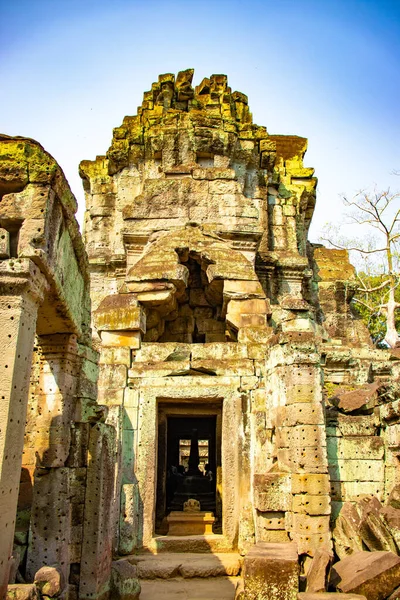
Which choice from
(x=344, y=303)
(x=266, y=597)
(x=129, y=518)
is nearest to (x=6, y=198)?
(x=266, y=597)

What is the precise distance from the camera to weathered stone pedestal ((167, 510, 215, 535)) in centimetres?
934

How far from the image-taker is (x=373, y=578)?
5.60 m

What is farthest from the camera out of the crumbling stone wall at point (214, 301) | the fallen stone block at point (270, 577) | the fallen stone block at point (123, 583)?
the crumbling stone wall at point (214, 301)

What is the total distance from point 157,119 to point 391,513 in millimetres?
10378

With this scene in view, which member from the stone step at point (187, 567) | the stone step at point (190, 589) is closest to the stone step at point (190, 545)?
the stone step at point (187, 567)

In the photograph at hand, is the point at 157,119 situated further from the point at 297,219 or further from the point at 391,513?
the point at 391,513

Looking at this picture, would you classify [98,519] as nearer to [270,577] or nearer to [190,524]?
[270,577]

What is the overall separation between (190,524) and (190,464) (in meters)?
7.66

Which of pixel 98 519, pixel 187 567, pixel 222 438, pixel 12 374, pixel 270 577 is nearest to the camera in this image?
pixel 12 374

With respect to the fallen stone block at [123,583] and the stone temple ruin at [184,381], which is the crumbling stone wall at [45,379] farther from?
the fallen stone block at [123,583]

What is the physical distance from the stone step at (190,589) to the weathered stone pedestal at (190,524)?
2002mm

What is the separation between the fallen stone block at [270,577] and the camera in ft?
17.2

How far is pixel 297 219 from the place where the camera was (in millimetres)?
14031

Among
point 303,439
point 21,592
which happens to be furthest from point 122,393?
point 21,592
